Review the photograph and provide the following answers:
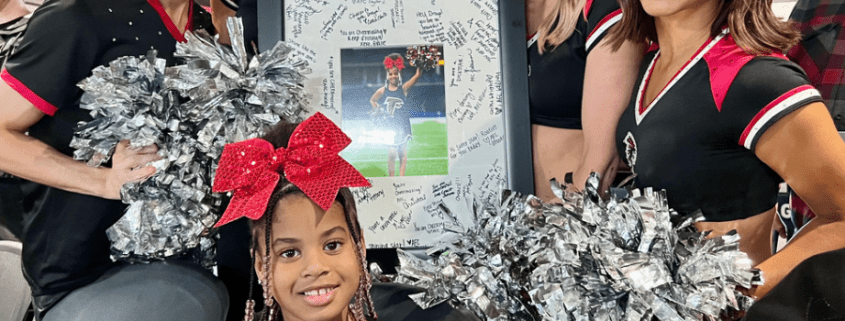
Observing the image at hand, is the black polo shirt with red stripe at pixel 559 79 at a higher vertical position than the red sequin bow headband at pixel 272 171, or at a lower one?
higher

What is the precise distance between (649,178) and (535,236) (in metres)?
0.32

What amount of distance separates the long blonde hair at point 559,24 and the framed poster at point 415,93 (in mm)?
89

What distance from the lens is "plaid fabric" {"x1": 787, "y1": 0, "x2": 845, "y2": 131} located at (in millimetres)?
1499

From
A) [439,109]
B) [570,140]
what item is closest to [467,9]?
[439,109]

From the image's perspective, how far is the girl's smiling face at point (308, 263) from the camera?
4.22 ft

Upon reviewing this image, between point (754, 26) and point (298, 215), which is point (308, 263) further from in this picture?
point (754, 26)

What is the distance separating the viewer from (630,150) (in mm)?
1630

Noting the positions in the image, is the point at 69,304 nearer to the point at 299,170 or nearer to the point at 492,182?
the point at 299,170

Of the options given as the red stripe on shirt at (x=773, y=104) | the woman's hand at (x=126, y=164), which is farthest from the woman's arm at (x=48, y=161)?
the red stripe on shirt at (x=773, y=104)

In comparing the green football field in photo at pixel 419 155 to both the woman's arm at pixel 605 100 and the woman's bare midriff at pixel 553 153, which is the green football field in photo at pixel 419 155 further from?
the woman's arm at pixel 605 100

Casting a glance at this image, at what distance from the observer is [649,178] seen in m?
1.56

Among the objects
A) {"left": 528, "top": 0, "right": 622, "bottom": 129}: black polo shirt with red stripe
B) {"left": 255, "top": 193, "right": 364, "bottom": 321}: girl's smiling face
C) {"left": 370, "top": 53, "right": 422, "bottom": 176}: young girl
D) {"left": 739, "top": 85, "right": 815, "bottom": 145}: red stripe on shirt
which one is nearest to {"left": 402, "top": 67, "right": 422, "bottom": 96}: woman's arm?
{"left": 370, "top": 53, "right": 422, "bottom": 176}: young girl

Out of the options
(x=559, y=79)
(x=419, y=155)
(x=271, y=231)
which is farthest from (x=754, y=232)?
(x=271, y=231)

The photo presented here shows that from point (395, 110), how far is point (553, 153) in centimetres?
44
